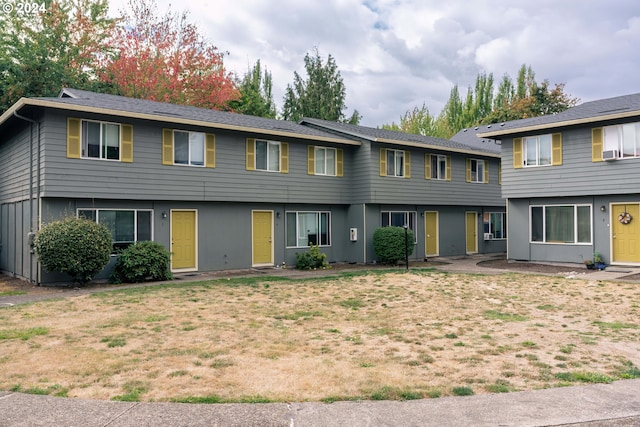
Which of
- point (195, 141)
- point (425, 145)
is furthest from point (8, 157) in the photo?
point (425, 145)

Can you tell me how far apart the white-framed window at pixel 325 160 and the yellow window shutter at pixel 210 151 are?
432 centimetres

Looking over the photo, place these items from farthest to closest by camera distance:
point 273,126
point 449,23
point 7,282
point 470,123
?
point 470,123 → point 449,23 → point 273,126 → point 7,282

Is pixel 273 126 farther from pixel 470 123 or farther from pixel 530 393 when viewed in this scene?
pixel 470 123

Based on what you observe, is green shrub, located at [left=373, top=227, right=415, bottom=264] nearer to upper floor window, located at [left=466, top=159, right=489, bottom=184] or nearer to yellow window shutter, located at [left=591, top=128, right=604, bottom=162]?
upper floor window, located at [left=466, top=159, right=489, bottom=184]

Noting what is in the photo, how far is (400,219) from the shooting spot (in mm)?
20469

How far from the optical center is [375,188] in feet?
61.7

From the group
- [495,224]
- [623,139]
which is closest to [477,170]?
[495,224]

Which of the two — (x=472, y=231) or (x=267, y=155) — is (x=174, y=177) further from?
(x=472, y=231)

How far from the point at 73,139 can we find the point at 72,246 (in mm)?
3047

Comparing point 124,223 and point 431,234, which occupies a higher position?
point 124,223

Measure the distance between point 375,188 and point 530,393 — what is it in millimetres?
14455

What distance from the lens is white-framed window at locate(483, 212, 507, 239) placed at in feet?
78.4

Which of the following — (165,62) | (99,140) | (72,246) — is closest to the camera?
(72,246)

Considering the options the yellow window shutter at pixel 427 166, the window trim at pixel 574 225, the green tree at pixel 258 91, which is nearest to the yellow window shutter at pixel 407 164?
the yellow window shutter at pixel 427 166
